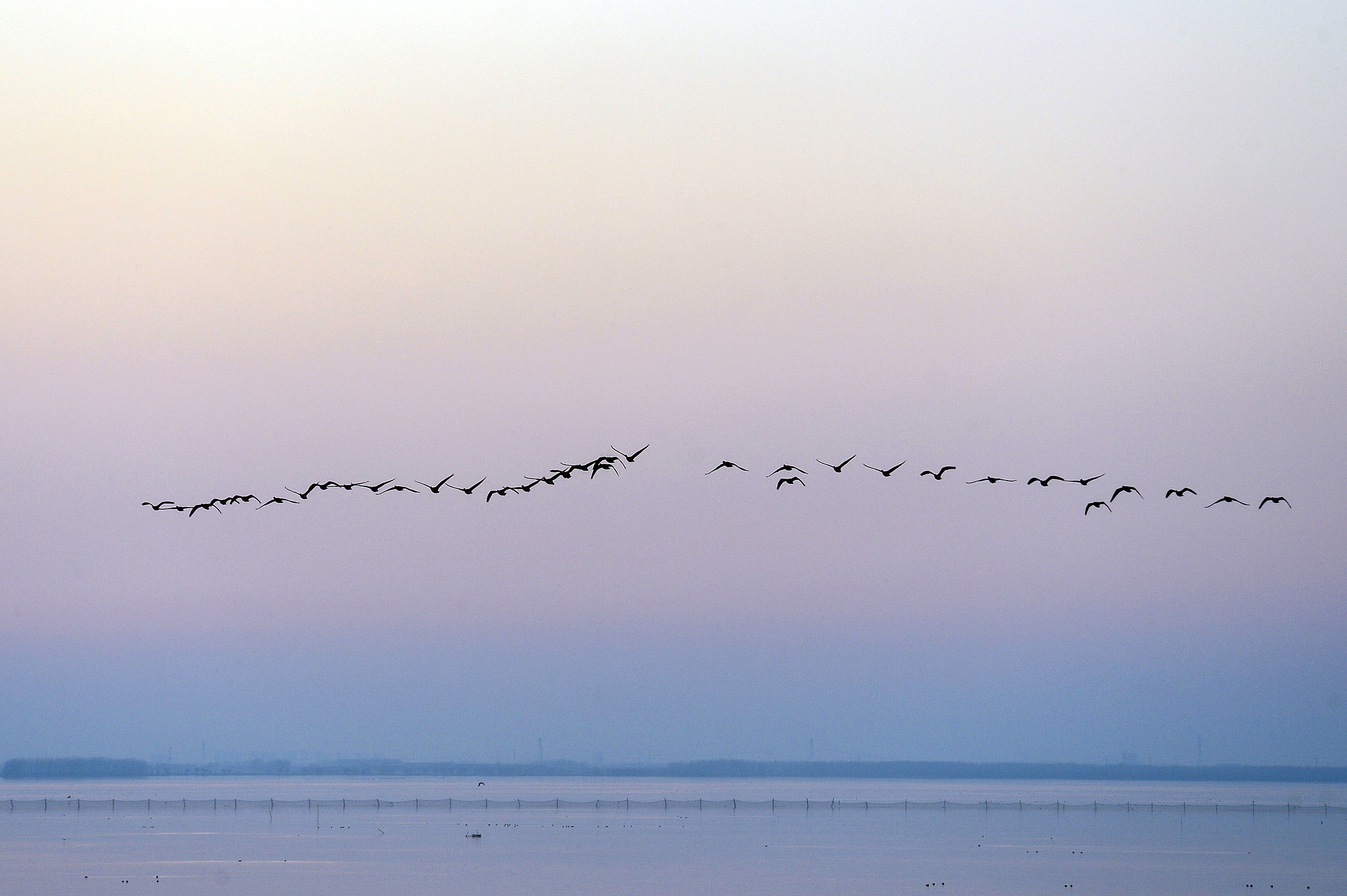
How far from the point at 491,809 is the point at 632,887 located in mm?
109526

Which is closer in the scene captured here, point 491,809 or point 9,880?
point 9,880

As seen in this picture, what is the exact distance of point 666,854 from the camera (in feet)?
330

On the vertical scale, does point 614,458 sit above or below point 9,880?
above

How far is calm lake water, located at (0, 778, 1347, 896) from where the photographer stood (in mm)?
78062

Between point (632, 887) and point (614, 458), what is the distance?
176ft

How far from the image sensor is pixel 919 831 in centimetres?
13200

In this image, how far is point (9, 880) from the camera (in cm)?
7850

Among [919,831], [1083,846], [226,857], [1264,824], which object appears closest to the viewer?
[226,857]

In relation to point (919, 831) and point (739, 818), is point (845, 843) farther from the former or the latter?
point (739, 818)

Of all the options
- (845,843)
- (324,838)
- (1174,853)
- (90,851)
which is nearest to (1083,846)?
(1174,853)

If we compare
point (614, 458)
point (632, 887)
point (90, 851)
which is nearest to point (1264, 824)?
point (632, 887)

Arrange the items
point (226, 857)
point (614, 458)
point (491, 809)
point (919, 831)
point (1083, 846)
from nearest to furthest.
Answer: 1. point (614, 458)
2. point (226, 857)
3. point (1083, 846)
4. point (919, 831)
5. point (491, 809)

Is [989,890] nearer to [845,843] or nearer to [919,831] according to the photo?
[845,843]

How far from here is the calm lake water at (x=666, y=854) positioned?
78062 millimetres
